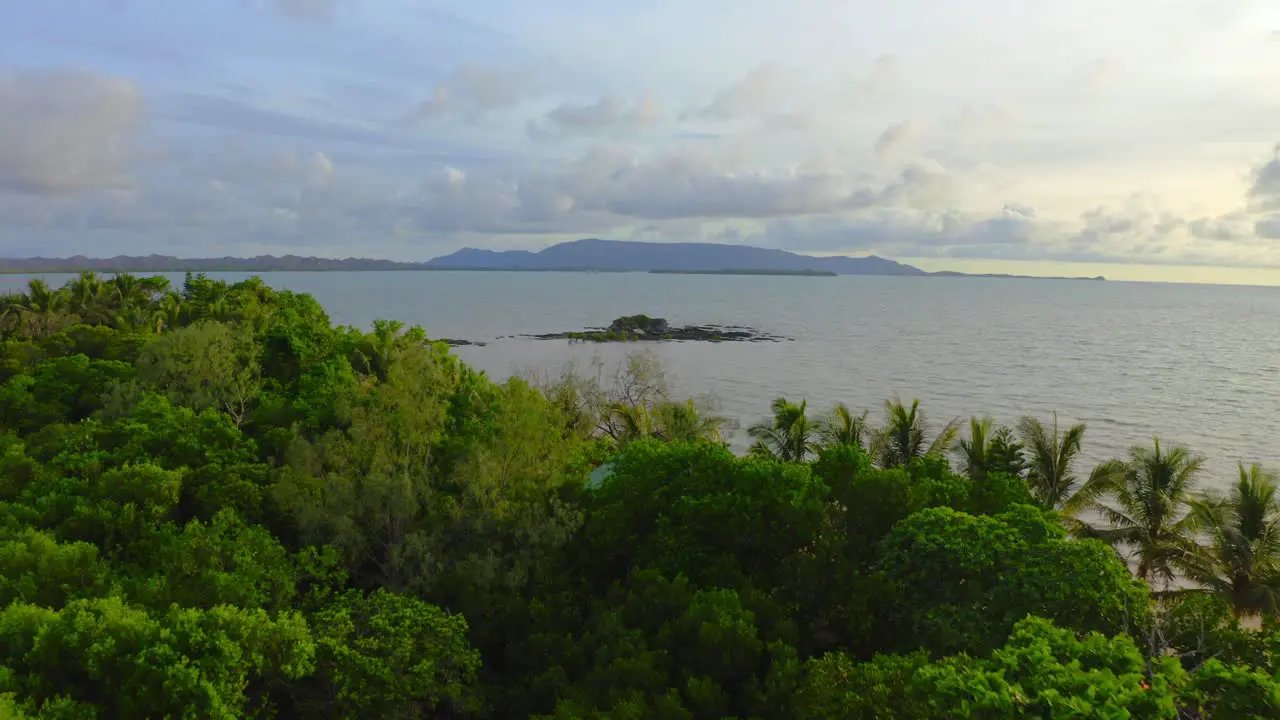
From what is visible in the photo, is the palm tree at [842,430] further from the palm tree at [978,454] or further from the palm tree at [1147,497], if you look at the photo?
the palm tree at [1147,497]

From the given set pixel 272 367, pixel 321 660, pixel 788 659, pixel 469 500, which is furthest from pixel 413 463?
pixel 272 367

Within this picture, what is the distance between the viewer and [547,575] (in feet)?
69.5

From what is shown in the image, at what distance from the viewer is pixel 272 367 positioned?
36562 millimetres

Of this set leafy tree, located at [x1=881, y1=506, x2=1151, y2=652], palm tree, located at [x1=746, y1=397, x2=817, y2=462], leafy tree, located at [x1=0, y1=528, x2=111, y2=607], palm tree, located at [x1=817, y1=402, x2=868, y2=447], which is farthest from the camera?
palm tree, located at [x1=746, y1=397, x2=817, y2=462]

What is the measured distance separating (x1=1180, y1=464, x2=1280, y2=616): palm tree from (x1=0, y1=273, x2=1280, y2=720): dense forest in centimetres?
10

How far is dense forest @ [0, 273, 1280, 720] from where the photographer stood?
45.2 ft

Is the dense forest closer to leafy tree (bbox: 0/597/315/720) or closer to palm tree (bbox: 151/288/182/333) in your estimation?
leafy tree (bbox: 0/597/315/720)

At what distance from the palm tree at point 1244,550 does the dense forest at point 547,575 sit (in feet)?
0.34

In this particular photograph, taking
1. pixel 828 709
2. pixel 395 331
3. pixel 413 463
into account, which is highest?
pixel 395 331

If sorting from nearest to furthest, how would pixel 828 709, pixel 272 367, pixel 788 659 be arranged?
pixel 828 709, pixel 788 659, pixel 272 367

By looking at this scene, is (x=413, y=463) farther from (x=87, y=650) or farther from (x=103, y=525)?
(x=87, y=650)

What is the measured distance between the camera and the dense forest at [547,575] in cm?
1377

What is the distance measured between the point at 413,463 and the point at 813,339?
10907cm

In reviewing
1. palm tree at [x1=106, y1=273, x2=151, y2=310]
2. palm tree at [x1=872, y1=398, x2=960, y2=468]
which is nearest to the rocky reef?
palm tree at [x1=106, y1=273, x2=151, y2=310]
